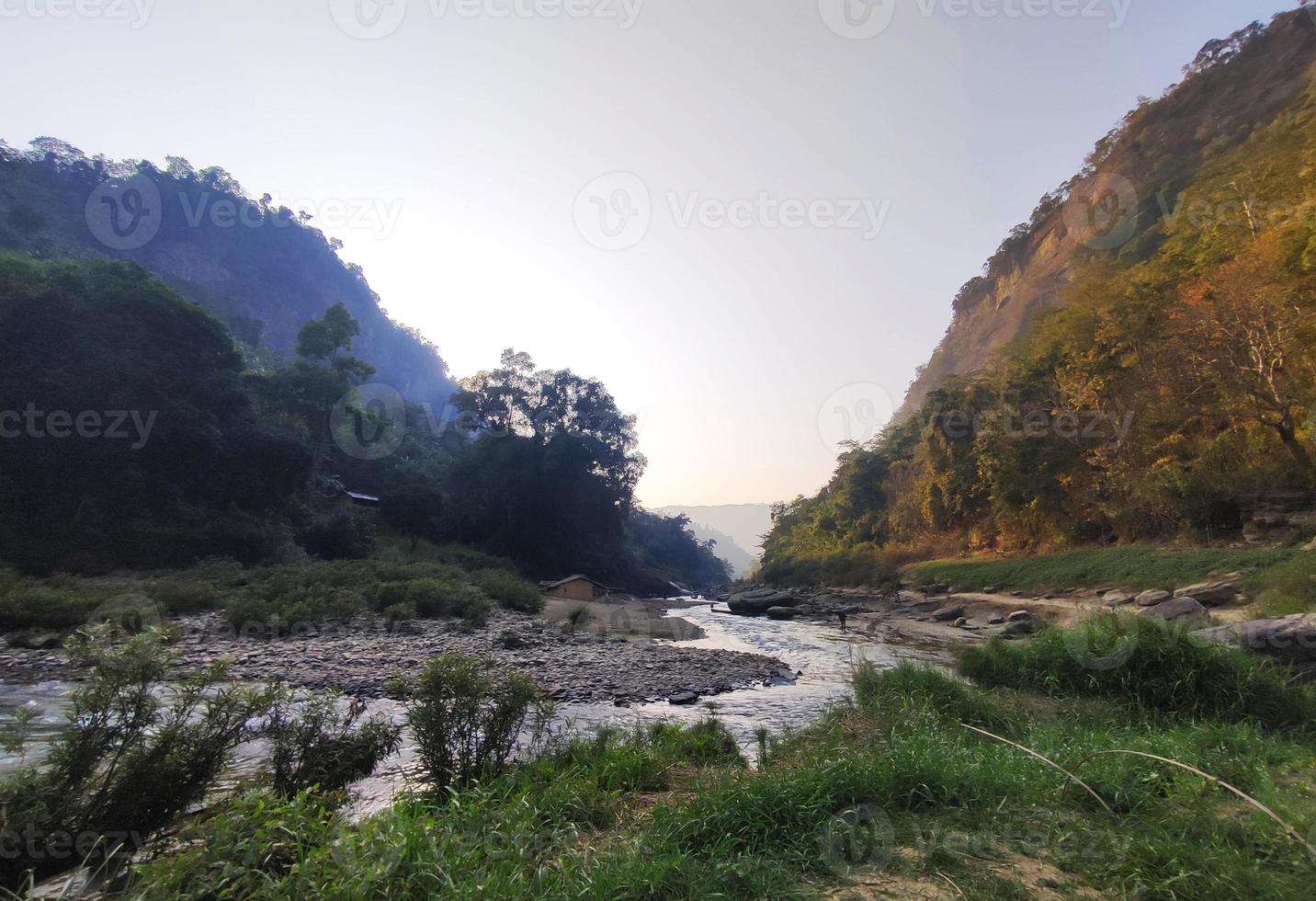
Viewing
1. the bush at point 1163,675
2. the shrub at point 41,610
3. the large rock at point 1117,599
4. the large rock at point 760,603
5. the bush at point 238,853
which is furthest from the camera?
the large rock at point 760,603

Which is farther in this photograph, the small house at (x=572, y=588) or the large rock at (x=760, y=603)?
the large rock at (x=760, y=603)

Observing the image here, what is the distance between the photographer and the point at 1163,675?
6.65m

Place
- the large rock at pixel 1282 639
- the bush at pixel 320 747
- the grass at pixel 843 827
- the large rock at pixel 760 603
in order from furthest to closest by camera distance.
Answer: the large rock at pixel 760 603 → the large rock at pixel 1282 639 → the bush at pixel 320 747 → the grass at pixel 843 827

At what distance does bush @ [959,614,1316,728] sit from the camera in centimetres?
604

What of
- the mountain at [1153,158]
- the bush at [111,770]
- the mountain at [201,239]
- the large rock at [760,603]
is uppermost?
the mountain at [201,239]

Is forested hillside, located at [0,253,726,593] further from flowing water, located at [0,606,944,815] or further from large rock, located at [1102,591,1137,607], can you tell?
large rock, located at [1102,591,1137,607]

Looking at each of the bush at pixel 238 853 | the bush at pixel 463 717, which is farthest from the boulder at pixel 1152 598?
the bush at pixel 238 853

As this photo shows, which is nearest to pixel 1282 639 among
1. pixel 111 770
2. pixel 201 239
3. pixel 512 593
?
pixel 111 770

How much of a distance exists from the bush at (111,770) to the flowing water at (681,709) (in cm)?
57

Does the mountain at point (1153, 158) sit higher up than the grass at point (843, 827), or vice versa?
the mountain at point (1153, 158)

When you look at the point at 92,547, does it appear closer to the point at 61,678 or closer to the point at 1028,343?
the point at 61,678

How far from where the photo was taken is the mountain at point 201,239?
63750 millimetres

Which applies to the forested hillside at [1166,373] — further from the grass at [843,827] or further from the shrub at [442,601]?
the shrub at [442,601]

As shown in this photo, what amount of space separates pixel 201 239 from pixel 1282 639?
122825 millimetres
